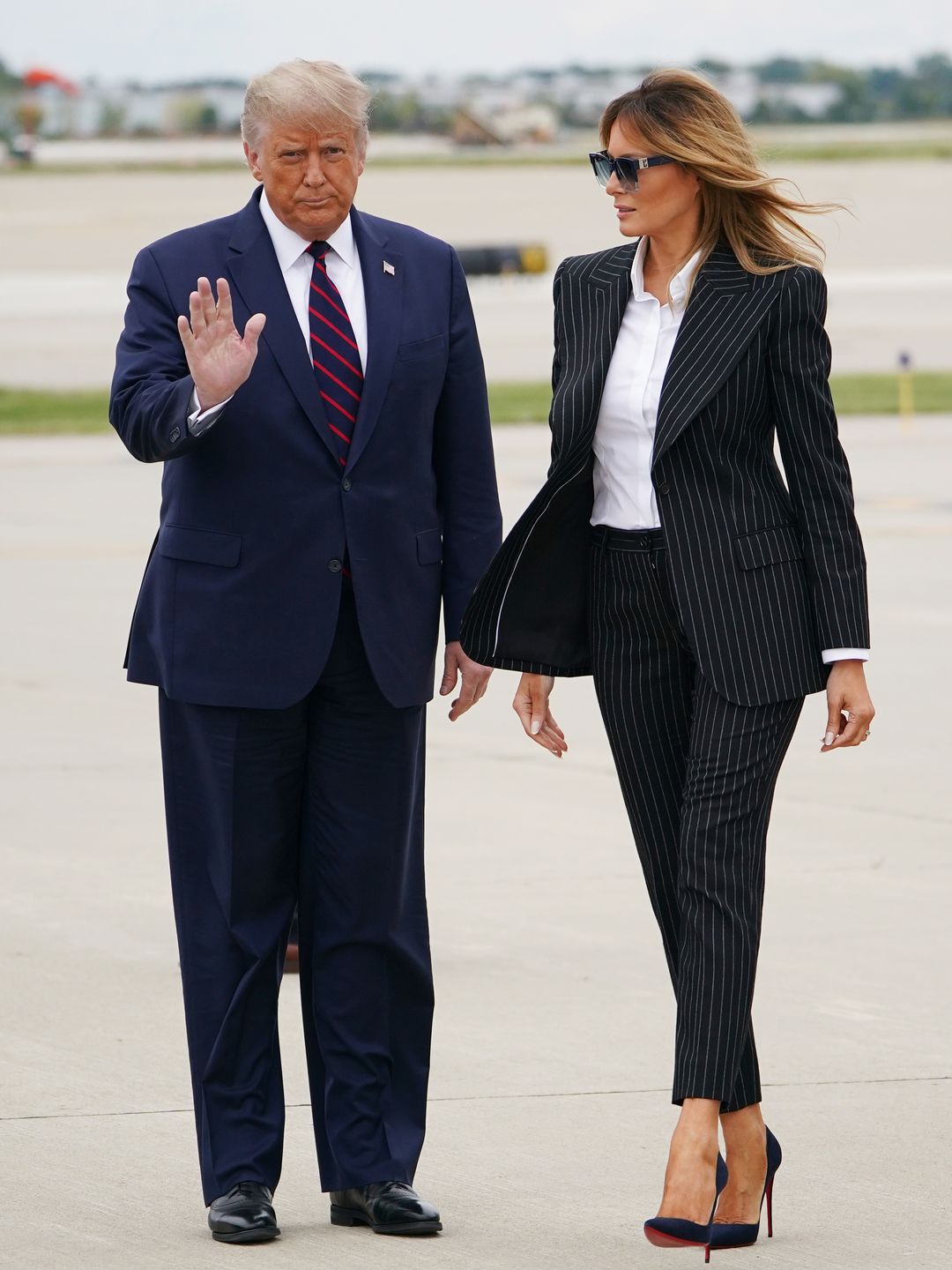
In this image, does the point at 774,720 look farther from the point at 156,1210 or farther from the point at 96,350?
the point at 96,350

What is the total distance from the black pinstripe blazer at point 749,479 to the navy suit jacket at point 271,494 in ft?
0.98

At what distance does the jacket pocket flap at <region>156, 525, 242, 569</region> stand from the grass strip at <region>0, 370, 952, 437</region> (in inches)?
736

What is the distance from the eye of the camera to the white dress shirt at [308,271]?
398cm

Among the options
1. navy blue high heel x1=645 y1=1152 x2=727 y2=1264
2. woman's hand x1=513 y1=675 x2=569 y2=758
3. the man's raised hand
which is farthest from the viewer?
woman's hand x1=513 y1=675 x2=569 y2=758

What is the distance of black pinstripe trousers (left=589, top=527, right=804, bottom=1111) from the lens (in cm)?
370

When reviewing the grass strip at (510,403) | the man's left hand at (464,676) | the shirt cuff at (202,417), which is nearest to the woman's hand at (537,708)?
the man's left hand at (464,676)

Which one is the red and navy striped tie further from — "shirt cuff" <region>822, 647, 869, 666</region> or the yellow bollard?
the yellow bollard

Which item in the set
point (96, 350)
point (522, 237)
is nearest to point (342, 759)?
point (96, 350)

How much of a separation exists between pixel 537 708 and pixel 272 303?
93 cm

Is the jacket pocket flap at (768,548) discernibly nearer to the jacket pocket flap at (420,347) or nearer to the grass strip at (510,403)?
the jacket pocket flap at (420,347)

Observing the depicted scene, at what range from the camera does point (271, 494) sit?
3920 mm

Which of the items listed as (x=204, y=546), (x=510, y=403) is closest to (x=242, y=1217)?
(x=204, y=546)

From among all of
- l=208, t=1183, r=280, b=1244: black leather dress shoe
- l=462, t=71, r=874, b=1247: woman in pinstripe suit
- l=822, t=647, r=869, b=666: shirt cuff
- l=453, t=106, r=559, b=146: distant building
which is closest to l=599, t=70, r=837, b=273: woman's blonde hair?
l=462, t=71, r=874, b=1247: woman in pinstripe suit

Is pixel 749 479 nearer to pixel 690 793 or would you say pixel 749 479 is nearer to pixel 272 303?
pixel 690 793
